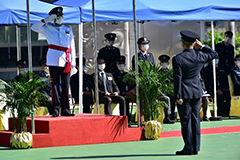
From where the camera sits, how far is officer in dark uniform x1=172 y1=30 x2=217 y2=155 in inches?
329

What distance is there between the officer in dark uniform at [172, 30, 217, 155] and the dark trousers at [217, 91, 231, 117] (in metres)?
6.93

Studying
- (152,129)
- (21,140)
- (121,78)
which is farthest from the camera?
(121,78)

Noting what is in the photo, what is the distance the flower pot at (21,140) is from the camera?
9.37 meters

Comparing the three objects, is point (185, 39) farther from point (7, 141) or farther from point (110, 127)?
point (7, 141)

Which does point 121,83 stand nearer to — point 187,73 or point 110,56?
point 110,56

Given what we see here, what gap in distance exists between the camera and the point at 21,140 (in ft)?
30.7

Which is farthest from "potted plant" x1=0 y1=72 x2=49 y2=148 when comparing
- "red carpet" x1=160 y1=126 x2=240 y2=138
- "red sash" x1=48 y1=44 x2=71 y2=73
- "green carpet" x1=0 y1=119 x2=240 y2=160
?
"red carpet" x1=160 y1=126 x2=240 y2=138

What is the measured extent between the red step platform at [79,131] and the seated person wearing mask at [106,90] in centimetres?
289

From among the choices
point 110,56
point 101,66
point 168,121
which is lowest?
point 168,121

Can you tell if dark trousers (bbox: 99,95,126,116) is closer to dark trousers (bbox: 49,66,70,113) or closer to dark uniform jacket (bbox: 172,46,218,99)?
dark trousers (bbox: 49,66,70,113)

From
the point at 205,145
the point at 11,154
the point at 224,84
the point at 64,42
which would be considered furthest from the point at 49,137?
the point at 224,84

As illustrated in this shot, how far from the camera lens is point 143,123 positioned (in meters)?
10.5

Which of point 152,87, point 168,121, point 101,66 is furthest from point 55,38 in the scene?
point 168,121

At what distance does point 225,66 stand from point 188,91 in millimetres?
7463
